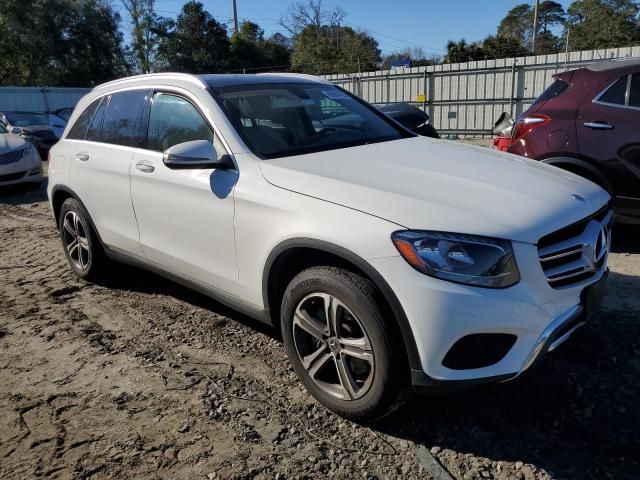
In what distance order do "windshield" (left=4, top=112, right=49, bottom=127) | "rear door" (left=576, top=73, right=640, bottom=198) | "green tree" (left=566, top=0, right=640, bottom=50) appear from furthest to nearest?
"green tree" (left=566, top=0, right=640, bottom=50)
"windshield" (left=4, top=112, right=49, bottom=127)
"rear door" (left=576, top=73, right=640, bottom=198)

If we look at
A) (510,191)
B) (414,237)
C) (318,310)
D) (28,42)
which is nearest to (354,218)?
(414,237)

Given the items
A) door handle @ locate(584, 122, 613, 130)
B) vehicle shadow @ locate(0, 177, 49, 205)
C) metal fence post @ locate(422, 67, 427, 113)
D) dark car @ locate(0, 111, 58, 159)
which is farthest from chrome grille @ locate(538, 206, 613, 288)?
metal fence post @ locate(422, 67, 427, 113)

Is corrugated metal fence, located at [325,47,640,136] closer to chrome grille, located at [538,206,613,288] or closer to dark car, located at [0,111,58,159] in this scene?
dark car, located at [0,111,58,159]

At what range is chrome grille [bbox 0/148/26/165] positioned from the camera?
9609 millimetres

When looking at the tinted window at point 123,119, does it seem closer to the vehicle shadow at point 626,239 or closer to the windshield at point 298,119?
the windshield at point 298,119

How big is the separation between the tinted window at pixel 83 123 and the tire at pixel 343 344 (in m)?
2.82

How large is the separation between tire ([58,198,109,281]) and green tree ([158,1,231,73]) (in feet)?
152

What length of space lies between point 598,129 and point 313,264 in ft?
11.4

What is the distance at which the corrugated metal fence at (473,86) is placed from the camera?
16.7 m

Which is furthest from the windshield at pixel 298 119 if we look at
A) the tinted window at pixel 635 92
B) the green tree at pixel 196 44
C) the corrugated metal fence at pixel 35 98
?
the green tree at pixel 196 44

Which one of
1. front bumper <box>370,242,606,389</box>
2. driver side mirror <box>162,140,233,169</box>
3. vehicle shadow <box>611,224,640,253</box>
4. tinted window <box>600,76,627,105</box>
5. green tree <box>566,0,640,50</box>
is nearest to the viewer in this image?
front bumper <box>370,242,606,389</box>

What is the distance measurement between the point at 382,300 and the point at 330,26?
2210 inches

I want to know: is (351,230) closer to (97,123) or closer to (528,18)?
(97,123)

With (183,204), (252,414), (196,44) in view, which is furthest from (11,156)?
(196,44)
